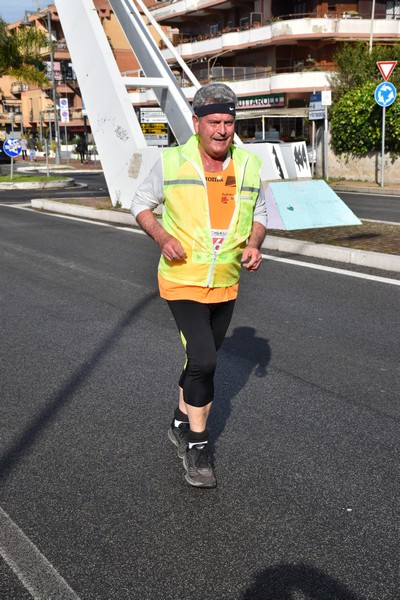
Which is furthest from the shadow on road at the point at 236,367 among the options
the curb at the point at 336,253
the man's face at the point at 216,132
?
the curb at the point at 336,253

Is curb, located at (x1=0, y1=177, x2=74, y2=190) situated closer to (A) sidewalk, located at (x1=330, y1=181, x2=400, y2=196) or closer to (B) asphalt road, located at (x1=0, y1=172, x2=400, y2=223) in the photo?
(B) asphalt road, located at (x1=0, y1=172, x2=400, y2=223)

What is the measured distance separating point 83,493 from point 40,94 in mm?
93329

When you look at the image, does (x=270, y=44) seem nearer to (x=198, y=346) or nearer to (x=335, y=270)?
(x=335, y=270)

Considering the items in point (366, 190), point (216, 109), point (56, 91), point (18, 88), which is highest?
point (18, 88)

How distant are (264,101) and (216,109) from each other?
1804 inches

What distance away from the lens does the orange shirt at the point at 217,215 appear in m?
3.69

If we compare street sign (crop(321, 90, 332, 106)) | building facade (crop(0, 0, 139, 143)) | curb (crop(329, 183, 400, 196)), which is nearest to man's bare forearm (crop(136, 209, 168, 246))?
curb (crop(329, 183, 400, 196))

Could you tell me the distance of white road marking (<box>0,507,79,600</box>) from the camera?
9.45 feet

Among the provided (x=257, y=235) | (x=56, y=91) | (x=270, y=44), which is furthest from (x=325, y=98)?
(x=56, y=91)

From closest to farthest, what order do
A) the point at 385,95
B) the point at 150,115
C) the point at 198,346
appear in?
the point at 198,346
the point at 385,95
the point at 150,115

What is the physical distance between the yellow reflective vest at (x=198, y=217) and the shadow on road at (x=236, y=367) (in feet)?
3.67

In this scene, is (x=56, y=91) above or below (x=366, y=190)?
above

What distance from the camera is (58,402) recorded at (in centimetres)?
505

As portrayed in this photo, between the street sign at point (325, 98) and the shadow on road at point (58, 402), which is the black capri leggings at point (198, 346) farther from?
the street sign at point (325, 98)
